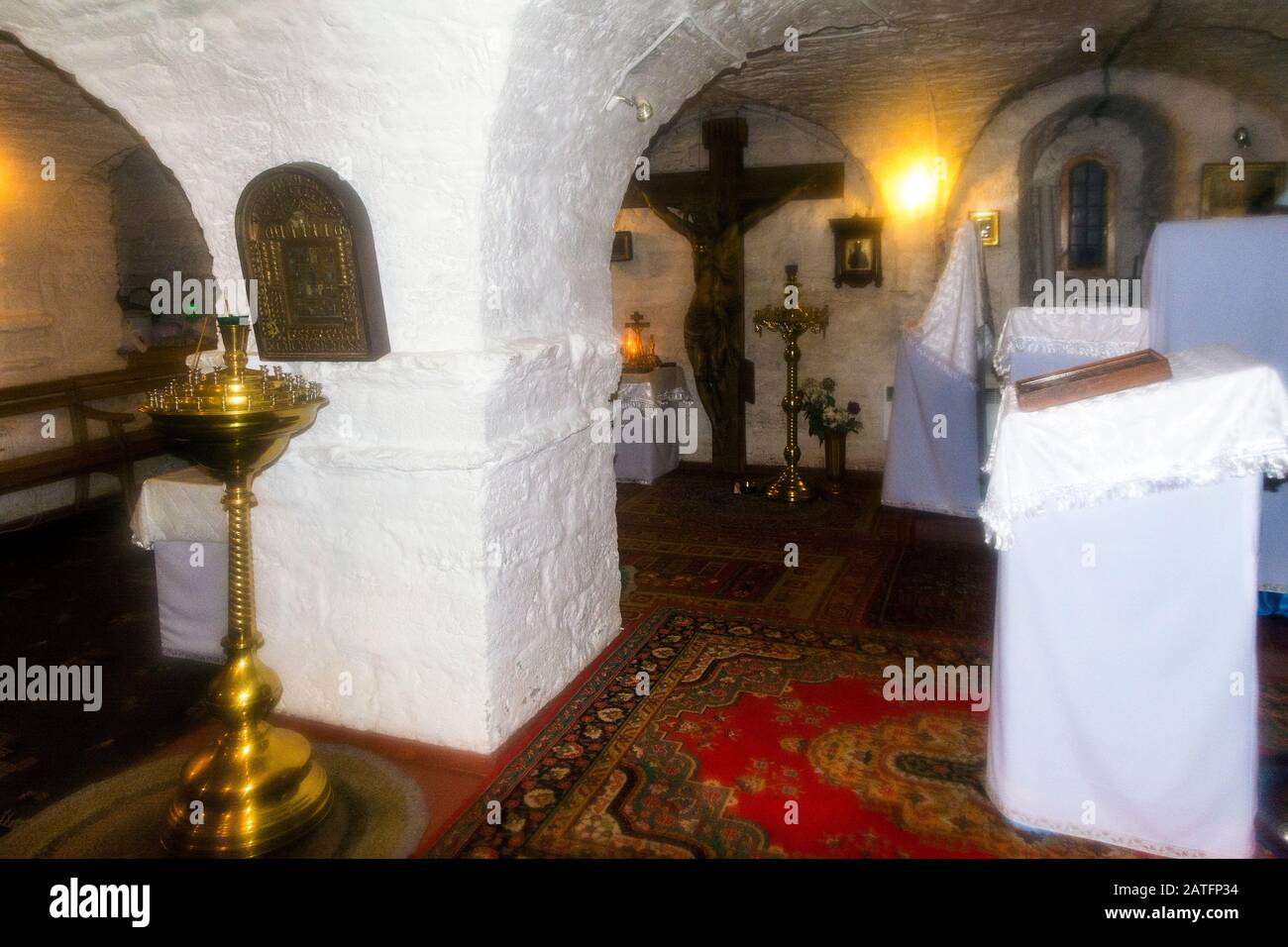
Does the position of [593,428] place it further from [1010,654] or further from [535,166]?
[1010,654]

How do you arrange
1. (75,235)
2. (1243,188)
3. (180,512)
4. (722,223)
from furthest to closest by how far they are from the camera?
(722,223) → (75,235) → (1243,188) → (180,512)

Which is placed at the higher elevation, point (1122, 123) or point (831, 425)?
point (1122, 123)

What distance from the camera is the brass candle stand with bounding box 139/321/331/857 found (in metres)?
2.45

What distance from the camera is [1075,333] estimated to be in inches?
171

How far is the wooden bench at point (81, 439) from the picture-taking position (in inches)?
248

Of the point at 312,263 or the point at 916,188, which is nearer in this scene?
the point at 312,263

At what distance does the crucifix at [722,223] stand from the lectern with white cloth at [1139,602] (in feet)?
17.0

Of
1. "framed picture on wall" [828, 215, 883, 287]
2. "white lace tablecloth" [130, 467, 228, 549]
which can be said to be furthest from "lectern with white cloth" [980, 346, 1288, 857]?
"framed picture on wall" [828, 215, 883, 287]

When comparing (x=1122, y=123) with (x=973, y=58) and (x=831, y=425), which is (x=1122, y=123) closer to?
(x=973, y=58)

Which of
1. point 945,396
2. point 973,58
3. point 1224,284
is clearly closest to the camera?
point 1224,284

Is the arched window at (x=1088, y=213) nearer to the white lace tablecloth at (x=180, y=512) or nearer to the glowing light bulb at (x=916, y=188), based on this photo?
the glowing light bulb at (x=916, y=188)

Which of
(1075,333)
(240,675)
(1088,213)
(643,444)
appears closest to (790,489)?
(643,444)

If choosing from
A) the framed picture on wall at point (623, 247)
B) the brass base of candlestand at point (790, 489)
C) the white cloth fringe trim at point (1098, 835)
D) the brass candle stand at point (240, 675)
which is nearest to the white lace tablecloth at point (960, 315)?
the brass base of candlestand at point (790, 489)

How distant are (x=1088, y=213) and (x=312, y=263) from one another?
6.79 metres
